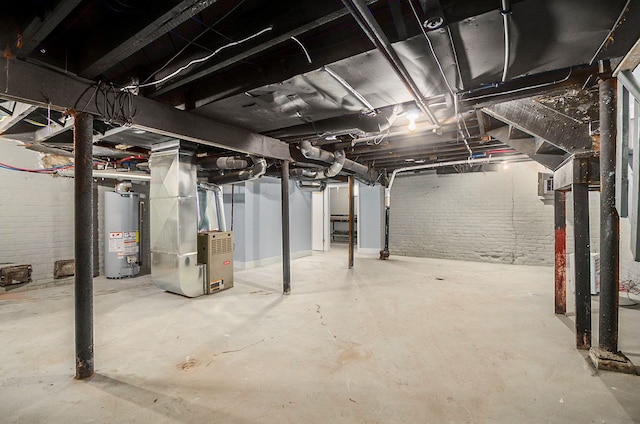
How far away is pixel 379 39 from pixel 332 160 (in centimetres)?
283

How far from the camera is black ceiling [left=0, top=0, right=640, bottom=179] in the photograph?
4.60ft

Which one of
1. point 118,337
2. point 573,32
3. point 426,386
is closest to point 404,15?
point 573,32

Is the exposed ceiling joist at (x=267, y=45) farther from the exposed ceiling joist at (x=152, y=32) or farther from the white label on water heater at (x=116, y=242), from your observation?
the white label on water heater at (x=116, y=242)

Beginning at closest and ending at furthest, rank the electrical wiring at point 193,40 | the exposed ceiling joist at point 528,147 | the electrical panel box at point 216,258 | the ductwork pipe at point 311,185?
the electrical wiring at point 193,40, the exposed ceiling joist at point 528,147, the electrical panel box at point 216,258, the ductwork pipe at point 311,185

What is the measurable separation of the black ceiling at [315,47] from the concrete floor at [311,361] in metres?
1.96

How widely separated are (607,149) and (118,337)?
13.0 ft

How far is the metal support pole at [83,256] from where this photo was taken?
1.90 m

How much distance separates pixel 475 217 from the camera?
6.14 m

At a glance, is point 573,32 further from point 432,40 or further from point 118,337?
point 118,337

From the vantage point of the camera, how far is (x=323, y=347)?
2.27m

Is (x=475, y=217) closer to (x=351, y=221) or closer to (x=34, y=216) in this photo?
(x=351, y=221)

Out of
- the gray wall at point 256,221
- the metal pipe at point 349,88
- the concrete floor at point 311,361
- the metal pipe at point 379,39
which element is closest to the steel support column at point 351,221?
the gray wall at point 256,221

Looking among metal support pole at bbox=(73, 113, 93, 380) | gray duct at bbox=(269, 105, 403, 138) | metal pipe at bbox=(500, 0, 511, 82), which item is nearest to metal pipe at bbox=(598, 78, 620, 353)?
metal pipe at bbox=(500, 0, 511, 82)

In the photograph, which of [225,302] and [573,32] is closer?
[573,32]
